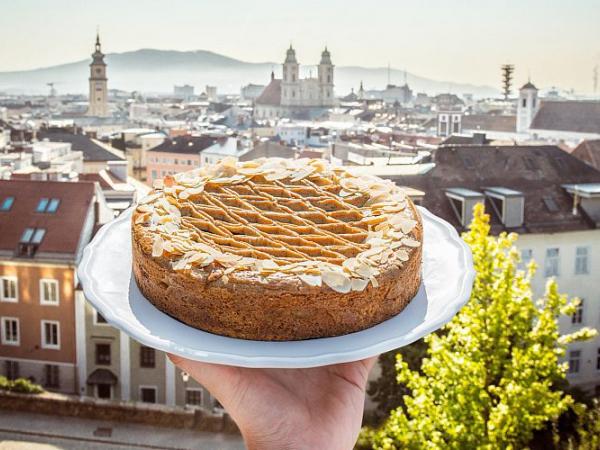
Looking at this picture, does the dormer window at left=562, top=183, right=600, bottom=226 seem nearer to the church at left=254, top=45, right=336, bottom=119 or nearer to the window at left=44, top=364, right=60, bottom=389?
the window at left=44, top=364, right=60, bottom=389

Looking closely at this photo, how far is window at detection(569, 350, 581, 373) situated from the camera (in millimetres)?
22812

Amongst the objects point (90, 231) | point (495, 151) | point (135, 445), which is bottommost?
point (135, 445)

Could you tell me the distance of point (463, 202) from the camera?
20891mm

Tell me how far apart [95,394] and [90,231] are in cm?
475

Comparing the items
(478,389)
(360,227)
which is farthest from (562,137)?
(360,227)

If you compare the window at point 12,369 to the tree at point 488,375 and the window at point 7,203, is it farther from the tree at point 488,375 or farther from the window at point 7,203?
the tree at point 488,375

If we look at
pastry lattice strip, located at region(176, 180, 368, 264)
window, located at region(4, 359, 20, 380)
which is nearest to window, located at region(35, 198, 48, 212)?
window, located at region(4, 359, 20, 380)

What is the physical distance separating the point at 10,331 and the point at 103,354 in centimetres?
298

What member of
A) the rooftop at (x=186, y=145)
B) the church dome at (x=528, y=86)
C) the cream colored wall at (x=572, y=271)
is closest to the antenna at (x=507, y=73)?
the church dome at (x=528, y=86)

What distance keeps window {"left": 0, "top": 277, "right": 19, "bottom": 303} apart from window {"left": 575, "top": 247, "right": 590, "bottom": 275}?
1596 centimetres

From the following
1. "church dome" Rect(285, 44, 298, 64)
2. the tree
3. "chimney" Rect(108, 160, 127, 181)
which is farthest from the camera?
"church dome" Rect(285, 44, 298, 64)

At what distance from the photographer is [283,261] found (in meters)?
3.12

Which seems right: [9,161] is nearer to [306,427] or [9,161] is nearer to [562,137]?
[306,427]

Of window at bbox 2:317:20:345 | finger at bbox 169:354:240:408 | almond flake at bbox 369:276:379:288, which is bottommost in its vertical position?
→ window at bbox 2:317:20:345
